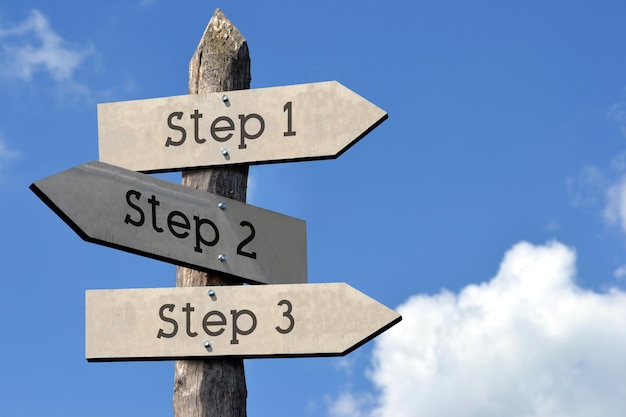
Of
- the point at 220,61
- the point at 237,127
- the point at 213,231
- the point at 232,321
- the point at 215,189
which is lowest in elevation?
the point at 232,321

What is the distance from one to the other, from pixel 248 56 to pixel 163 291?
139 cm

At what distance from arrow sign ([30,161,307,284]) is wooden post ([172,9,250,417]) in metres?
0.14

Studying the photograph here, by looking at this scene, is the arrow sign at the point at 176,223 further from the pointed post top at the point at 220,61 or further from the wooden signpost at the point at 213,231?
the pointed post top at the point at 220,61

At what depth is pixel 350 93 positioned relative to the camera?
15.9 feet

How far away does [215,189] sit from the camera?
4871 mm

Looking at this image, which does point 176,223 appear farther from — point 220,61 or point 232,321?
point 220,61

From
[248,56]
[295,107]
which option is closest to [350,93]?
[295,107]

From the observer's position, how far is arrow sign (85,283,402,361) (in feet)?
14.7

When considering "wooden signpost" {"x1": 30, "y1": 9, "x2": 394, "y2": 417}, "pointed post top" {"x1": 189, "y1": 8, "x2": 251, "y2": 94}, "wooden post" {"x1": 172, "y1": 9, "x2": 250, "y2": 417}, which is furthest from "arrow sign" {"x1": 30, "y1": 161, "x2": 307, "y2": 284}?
"pointed post top" {"x1": 189, "y1": 8, "x2": 251, "y2": 94}

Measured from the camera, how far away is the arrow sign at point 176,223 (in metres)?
4.32

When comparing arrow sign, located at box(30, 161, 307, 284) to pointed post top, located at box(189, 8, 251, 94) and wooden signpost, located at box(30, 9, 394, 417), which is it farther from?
pointed post top, located at box(189, 8, 251, 94)

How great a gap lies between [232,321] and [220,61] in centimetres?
139

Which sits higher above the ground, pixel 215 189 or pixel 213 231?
pixel 215 189

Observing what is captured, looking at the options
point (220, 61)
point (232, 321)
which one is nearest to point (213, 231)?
point (232, 321)
